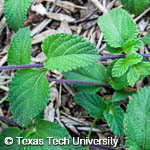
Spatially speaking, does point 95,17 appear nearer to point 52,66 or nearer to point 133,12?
point 133,12

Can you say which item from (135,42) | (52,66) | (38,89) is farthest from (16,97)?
(135,42)

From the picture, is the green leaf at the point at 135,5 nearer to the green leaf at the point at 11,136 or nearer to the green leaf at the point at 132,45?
the green leaf at the point at 132,45

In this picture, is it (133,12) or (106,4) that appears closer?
(133,12)

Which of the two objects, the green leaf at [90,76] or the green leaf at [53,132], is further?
the green leaf at [90,76]

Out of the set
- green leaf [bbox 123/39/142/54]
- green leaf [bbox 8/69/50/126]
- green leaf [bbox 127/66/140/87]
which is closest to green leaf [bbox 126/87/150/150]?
green leaf [bbox 127/66/140/87]

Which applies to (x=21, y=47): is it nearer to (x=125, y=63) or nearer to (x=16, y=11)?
(x=16, y=11)

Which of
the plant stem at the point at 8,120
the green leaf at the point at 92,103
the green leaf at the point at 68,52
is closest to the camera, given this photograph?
the green leaf at the point at 68,52

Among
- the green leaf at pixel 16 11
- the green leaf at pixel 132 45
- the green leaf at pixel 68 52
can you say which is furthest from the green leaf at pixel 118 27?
the green leaf at pixel 16 11
